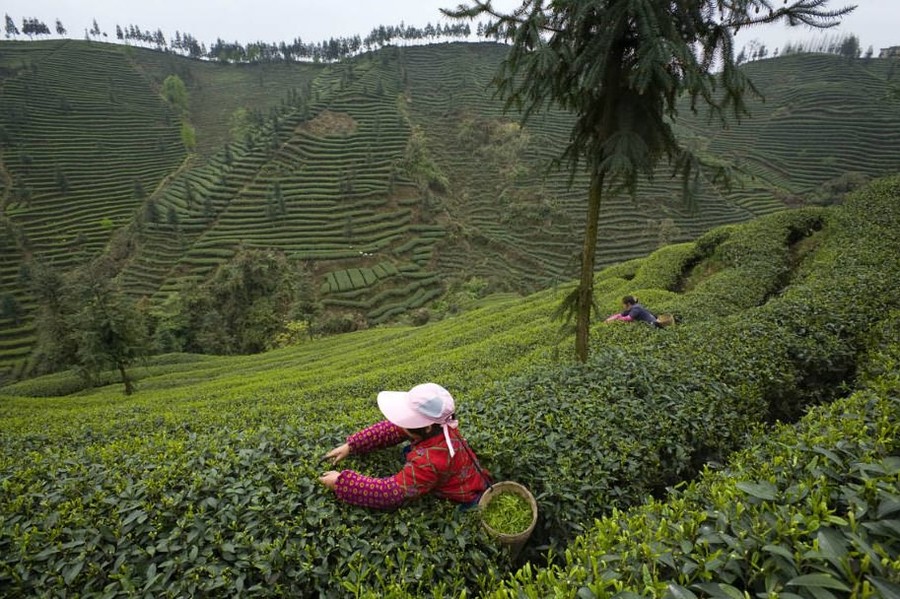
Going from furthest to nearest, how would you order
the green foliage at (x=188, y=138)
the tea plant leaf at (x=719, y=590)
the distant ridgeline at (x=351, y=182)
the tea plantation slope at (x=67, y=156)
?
the green foliage at (x=188, y=138) < the distant ridgeline at (x=351, y=182) < the tea plantation slope at (x=67, y=156) < the tea plant leaf at (x=719, y=590)

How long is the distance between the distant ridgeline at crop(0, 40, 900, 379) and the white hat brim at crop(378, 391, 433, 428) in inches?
1327

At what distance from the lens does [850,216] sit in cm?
1174

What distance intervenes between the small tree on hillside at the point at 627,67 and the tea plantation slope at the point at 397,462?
8.12 feet

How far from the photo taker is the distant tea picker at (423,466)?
2883 millimetres

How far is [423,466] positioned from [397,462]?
768mm

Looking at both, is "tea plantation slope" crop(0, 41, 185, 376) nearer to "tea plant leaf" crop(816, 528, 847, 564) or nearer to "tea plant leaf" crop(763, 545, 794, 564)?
"tea plant leaf" crop(763, 545, 794, 564)

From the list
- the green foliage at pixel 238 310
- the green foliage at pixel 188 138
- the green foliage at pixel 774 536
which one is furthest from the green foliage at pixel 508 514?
the green foliage at pixel 188 138

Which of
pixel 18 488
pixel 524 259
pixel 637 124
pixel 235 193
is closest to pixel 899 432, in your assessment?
pixel 637 124

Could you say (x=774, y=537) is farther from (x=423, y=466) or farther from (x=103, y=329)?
(x=103, y=329)

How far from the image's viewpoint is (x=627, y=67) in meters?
4.41

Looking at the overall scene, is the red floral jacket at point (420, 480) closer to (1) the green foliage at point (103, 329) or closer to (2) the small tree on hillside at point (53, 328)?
(1) the green foliage at point (103, 329)

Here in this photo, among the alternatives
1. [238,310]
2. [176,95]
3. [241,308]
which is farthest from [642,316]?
[176,95]

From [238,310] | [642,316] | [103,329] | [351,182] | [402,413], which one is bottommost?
[238,310]

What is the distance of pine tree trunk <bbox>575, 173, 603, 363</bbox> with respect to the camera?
5.18m
